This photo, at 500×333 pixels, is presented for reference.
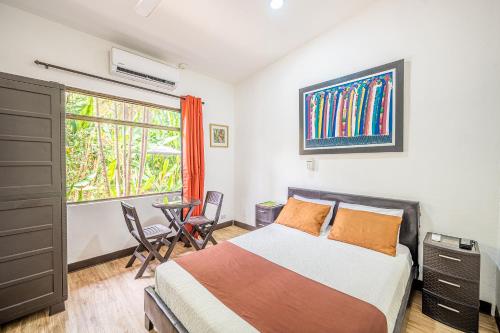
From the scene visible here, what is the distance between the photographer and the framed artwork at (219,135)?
13.5 feet

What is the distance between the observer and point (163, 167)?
12.0ft

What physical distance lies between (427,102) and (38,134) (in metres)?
3.64

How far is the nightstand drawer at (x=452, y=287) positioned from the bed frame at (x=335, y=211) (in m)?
0.16

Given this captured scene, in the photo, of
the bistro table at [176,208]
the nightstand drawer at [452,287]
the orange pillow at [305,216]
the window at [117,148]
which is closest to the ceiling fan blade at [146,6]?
the window at [117,148]

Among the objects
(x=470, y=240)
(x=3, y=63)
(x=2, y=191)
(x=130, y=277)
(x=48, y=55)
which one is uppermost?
(x=48, y=55)

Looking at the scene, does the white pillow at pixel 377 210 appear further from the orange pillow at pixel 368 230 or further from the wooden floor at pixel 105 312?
the wooden floor at pixel 105 312

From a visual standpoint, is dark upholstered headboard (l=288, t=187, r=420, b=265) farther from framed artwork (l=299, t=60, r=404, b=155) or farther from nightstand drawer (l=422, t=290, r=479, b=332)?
framed artwork (l=299, t=60, r=404, b=155)

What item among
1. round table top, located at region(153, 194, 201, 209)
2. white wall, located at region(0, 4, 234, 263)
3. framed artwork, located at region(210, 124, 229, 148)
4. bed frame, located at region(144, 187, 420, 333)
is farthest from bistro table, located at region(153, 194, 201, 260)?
framed artwork, located at region(210, 124, 229, 148)

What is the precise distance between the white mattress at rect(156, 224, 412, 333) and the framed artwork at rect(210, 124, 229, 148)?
7.37 feet

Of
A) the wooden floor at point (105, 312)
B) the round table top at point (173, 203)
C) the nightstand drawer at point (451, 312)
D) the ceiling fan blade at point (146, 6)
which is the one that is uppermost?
the ceiling fan blade at point (146, 6)

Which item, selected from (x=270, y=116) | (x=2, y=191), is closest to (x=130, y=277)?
(x=2, y=191)

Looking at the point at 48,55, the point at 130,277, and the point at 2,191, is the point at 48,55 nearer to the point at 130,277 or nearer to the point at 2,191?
the point at 2,191

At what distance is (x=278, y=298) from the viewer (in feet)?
4.48

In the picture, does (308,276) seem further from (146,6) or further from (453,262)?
(146,6)
